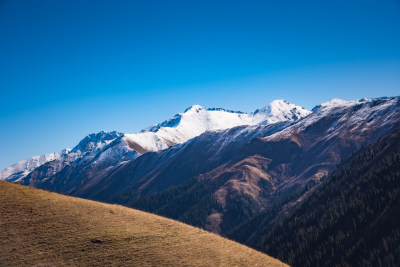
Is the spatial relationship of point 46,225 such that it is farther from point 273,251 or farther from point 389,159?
point 389,159

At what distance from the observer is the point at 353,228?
14412 cm

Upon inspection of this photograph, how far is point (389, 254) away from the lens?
111312mm

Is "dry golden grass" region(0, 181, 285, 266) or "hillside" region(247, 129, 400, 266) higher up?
"dry golden grass" region(0, 181, 285, 266)

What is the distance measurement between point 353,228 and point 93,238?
138 meters

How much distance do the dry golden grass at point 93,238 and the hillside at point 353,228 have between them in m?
92.0

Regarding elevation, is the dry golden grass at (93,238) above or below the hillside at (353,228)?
above

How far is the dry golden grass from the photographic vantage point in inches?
1668

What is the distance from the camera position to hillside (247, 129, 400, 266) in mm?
123150

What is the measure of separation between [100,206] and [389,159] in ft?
608

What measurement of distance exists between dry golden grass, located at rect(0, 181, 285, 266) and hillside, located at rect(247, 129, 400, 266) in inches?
3622

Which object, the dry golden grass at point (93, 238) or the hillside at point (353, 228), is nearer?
the dry golden grass at point (93, 238)

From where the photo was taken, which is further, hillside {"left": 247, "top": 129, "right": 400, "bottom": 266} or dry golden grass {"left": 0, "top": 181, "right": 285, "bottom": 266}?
hillside {"left": 247, "top": 129, "right": 400, "bottom": 266}

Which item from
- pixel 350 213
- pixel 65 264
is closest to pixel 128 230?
pixel 65 264

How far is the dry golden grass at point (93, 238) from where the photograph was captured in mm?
42375
